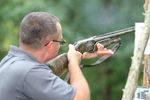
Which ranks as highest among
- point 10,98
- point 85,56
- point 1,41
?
point 1,41

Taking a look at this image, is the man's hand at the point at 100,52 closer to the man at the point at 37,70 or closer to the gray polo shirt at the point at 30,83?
the man at the point at 37,70

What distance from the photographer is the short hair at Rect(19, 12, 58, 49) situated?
436 cm

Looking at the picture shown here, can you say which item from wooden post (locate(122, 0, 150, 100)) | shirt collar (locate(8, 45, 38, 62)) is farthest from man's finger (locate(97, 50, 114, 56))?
shirt collar (locate(8, 45, 38, 62))

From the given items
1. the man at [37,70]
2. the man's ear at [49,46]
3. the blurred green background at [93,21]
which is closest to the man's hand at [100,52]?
the man at [37,70]

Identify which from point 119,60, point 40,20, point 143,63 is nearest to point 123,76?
point 119,60

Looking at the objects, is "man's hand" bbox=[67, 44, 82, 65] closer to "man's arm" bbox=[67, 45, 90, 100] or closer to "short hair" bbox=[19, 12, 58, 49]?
"man's arm" bbox=[67, 45, 90, 100]

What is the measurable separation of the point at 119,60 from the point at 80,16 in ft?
3.17

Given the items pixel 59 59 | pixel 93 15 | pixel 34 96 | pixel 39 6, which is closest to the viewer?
pixel 34 96

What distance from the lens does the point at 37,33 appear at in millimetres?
4367

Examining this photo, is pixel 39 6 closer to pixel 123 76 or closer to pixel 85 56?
pixel 123 76

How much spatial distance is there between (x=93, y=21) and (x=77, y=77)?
705cm

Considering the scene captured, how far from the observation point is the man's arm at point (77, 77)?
4.31 m

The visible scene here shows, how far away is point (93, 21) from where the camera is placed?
11430 millimetres

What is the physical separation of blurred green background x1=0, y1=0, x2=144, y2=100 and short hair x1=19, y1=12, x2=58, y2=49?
6.31 meters
